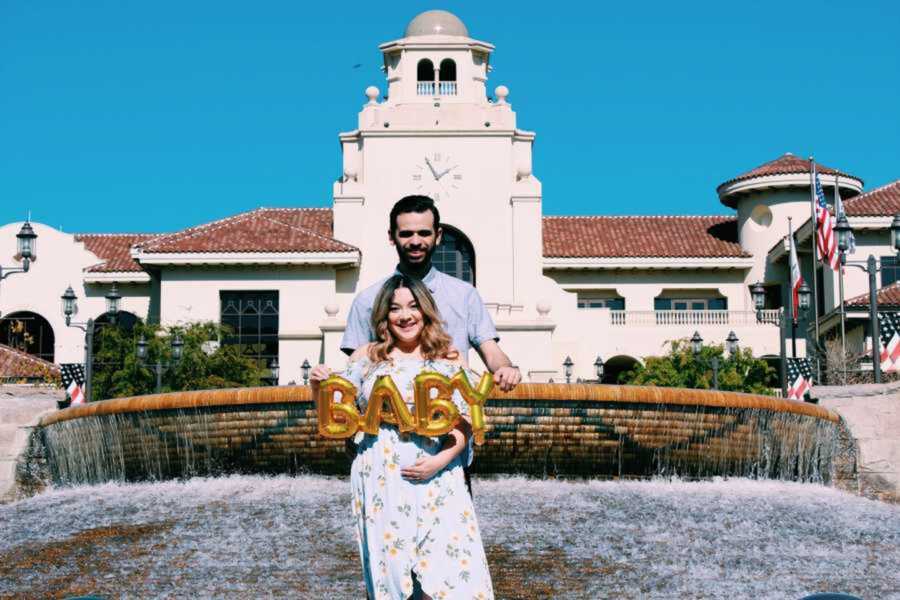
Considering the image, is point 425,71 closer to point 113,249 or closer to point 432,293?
point 113,249

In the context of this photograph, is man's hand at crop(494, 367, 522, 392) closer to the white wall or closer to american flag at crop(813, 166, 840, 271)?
american flag at crop(813, 166, 840, 271)

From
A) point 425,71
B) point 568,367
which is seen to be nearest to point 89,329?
point 568,367

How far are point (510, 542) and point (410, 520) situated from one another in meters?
5.50

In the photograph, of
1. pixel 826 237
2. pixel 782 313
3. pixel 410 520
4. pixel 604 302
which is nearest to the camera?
pixel 410 520

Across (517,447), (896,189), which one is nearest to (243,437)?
(517,447)

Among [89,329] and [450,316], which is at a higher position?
[89,329]

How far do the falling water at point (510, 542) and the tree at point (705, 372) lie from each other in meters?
23.7

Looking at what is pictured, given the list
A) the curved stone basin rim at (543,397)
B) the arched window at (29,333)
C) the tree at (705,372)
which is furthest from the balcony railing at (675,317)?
the curved stone basin rim at (543,397)

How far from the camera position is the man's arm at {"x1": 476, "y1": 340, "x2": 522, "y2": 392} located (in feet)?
24.2

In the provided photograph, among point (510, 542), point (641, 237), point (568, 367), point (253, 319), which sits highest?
point (641, 237)

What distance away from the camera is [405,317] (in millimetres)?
7336

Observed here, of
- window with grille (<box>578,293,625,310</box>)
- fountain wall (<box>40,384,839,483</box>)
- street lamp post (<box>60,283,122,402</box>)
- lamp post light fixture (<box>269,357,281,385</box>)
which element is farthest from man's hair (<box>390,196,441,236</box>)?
window with grille (<box>578,293,625,310</box>)

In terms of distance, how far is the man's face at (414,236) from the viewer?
7.70 metres

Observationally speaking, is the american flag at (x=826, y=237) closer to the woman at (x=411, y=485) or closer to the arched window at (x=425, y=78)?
the arched window at (x=425, y=78)
